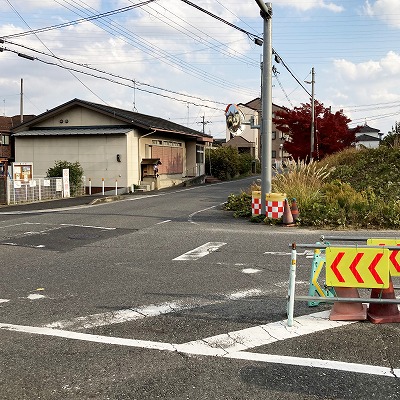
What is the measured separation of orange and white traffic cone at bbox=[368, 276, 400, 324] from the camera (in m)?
5.29

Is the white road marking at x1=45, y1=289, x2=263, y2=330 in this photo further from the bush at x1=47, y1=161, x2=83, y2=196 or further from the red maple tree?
the red maple tree

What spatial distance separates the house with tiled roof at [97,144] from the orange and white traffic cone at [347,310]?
23.8 metres

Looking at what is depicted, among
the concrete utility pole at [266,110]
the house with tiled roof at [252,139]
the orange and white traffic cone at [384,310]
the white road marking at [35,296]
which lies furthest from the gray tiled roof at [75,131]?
the house with tiled roof at [252,139]

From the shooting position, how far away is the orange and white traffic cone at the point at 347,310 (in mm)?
5383

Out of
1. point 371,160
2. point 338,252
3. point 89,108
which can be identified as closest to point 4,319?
point 338,252

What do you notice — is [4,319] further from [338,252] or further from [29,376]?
[338,252]

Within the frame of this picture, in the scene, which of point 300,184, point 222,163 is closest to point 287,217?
point 300,184

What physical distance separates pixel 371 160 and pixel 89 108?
18.0 meters

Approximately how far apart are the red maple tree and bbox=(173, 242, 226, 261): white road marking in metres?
22.8

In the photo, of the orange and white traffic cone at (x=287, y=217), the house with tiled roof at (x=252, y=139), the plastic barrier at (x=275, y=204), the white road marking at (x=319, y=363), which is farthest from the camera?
the house with tiled roof at (x=252, y=139)

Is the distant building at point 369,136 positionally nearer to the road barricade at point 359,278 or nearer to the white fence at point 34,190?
the white fence at point 34,190

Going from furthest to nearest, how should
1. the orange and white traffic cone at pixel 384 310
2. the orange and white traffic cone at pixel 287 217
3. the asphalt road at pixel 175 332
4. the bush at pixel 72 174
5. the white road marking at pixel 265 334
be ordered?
1. the bush at pixel 72 174
2. the orange and white traffic cone at pixel 287 217
3. the orange and white traffic cone at pixel 384 310
4. the white road marking at pixel 265 334
5. the asphalt road at pixel 175 332

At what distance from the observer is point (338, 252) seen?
207 inches

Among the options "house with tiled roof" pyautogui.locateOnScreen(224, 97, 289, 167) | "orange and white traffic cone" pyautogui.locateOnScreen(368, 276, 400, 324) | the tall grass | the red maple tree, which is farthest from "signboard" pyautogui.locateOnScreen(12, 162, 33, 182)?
"house with tiled roof" pyautogui.locateOnScreen(224, 97, 289, 167)
